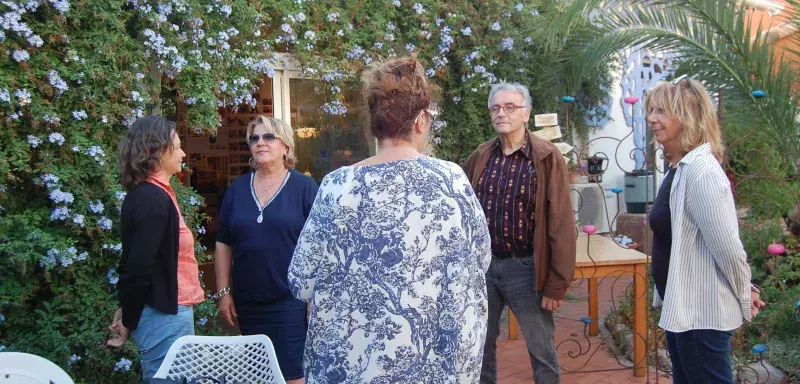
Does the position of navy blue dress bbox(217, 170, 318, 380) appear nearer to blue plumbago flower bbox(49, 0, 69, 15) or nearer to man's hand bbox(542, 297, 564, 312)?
man's hand bbox(542, 297, 564, 312)

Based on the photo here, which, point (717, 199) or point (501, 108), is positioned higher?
point (501, 108)

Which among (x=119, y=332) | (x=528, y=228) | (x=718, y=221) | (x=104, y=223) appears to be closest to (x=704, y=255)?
(x=718, y=221)

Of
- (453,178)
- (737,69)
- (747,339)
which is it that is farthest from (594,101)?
(453,178)

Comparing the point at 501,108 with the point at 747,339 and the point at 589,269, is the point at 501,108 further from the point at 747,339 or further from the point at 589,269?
the point at 747,339

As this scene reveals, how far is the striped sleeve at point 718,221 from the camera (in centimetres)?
251

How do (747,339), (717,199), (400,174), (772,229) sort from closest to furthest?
(400,174) → (717,199) → (747,339) → (772,229)

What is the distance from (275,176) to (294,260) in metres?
1.47

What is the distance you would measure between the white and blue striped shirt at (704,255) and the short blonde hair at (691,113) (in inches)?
2.4

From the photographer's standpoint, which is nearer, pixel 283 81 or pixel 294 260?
pixel 294 260

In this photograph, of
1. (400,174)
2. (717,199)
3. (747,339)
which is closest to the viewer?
(400,174)

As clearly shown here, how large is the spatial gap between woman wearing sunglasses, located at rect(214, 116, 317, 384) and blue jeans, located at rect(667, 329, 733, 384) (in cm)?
174

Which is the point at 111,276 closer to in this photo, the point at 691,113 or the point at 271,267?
the point at 271,267

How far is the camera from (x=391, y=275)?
1.91 metres

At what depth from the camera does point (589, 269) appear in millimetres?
4539
